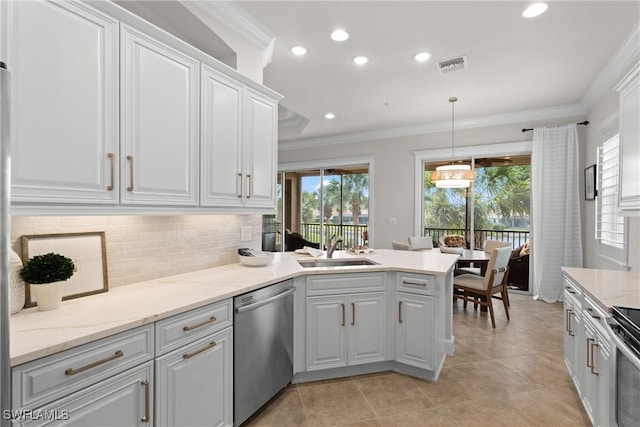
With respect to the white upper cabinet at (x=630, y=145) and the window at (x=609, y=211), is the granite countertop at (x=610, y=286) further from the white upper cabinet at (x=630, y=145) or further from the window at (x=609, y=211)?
the window at (x=609, y=211)

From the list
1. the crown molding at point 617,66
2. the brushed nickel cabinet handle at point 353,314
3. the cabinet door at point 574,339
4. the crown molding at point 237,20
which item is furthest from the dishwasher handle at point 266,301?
the crown molding at point 617,66

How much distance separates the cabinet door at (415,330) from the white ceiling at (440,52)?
2.30 metres

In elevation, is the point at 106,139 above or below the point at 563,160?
below

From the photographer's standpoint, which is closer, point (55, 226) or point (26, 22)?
point (26, 22)

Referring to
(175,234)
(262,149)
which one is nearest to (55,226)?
(175,234)

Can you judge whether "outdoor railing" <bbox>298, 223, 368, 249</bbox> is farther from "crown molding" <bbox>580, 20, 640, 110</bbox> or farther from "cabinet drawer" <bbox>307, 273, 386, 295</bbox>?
"cabinet drawer" <bbox>307, 273, 386, 295</bbox>

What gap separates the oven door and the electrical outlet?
2.45 meters

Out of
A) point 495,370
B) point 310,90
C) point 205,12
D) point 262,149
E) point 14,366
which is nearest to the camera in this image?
point 14,366

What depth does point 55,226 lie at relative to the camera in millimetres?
1542

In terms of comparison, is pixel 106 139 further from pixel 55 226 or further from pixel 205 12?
pixel 205 12

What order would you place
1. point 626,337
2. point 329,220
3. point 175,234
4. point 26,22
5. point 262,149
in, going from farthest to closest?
point 329,220, point 262,149, point 175,234, point 626,337, point 26,22

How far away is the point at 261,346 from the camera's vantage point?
201 cm

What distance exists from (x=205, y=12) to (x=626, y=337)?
10.3 ft

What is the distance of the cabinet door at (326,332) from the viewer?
2424 mm
